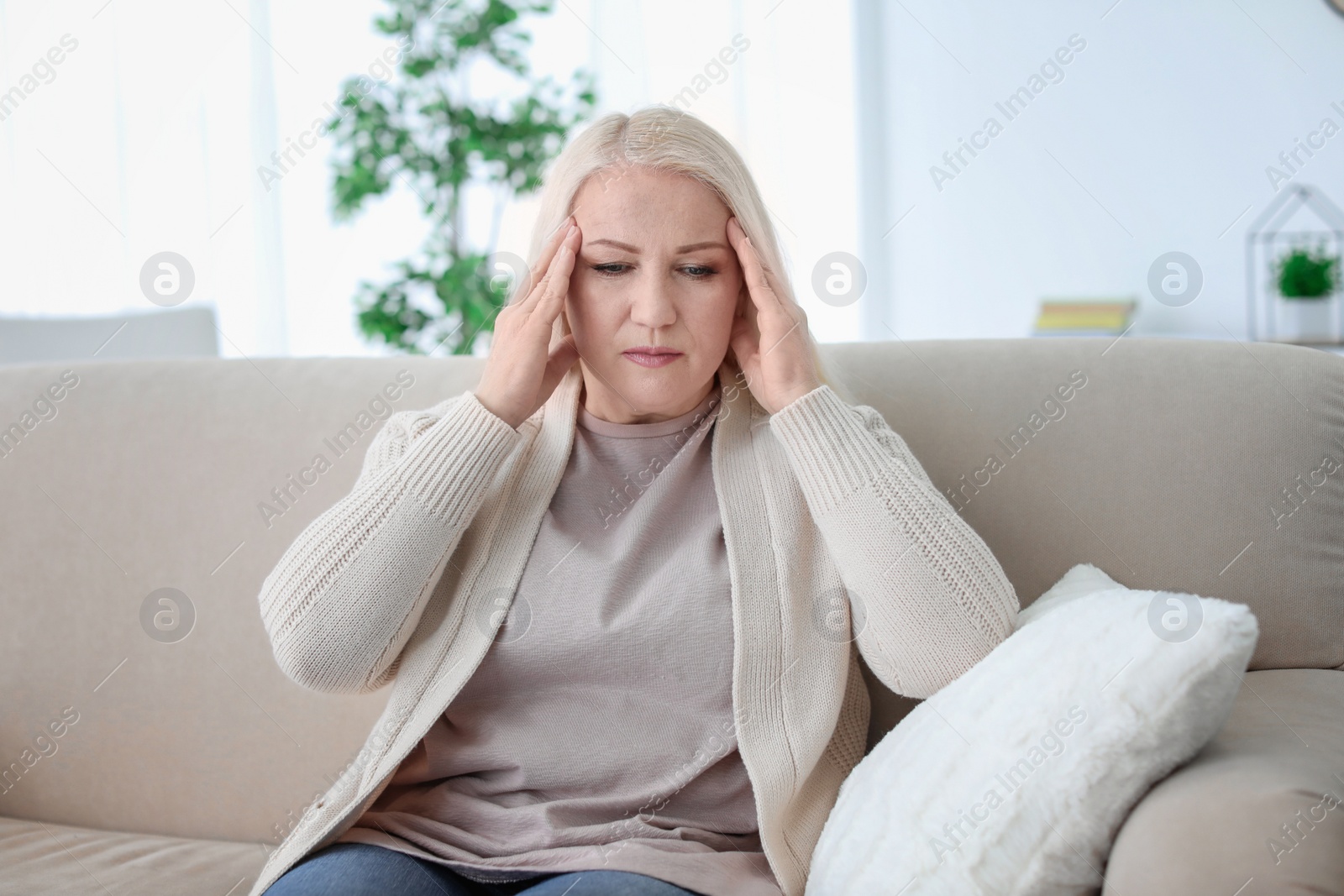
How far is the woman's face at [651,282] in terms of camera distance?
126 centimetres

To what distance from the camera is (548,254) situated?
51.5 inches

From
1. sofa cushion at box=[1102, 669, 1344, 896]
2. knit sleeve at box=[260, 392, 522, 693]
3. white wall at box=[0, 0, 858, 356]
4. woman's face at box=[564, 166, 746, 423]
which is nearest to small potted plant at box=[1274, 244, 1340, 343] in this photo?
white wall at box=[0, 0, 858, 356]

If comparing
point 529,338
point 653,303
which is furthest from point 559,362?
point 653,303

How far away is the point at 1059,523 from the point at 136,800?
1330 mm

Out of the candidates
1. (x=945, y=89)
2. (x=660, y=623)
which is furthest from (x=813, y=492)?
(x=945, y=89)

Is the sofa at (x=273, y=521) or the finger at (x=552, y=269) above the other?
the finger at (x=552, y=269)

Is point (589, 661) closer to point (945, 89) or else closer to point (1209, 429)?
point (1209, 429)

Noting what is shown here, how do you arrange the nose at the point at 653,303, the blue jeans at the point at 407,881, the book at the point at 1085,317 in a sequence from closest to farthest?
1. the blue jeans at the point at 407,881
2. the nose at the point at 653,303
3. the book at the point at 1085,317

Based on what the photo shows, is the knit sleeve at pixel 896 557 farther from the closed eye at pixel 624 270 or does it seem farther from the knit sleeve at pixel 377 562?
the knit sleeve at pixel 377 562

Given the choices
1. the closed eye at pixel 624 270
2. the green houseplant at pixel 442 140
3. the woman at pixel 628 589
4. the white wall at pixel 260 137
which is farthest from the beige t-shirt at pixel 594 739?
the white wall at pixel 260 137

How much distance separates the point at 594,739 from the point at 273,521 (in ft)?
2.13

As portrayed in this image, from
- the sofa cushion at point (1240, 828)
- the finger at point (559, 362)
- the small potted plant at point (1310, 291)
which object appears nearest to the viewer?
the sofa cushion at point (1240, 828)

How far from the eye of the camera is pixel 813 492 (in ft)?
4.02

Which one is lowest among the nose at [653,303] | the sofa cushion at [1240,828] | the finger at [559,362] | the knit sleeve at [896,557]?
the sofa cushion at [1240,828]
